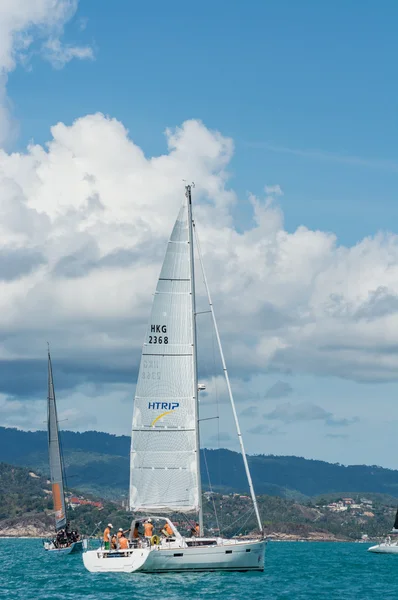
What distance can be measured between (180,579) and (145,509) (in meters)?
5.98

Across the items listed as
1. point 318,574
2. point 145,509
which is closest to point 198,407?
point 145,509

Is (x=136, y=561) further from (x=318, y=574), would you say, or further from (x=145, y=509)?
(x=318, y=574)

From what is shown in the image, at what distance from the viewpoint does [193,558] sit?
181ft

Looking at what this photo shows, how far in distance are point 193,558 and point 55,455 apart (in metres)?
54.8

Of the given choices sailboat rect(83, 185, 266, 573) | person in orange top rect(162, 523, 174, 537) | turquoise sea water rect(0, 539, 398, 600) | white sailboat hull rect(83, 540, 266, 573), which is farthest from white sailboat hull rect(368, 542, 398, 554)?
person in orange top rect(162, 523, 174, 537)

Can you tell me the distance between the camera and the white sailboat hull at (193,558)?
55.1m

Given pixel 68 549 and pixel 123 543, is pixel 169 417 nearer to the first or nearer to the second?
pixel 123 543

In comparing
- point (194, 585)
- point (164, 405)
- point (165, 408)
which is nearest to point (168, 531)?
point (194, 585)

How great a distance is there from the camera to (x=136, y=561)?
55688 mm

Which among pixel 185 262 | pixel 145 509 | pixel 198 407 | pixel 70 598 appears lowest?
pixel 70 598

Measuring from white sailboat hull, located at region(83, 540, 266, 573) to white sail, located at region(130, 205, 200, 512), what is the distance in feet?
11.2

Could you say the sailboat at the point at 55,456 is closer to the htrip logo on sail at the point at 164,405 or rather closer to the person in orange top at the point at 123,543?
the htrip logo on sail at the point at 164,405

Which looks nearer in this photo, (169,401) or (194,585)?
(194,585)

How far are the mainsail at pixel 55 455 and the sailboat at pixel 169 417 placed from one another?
47.3m
